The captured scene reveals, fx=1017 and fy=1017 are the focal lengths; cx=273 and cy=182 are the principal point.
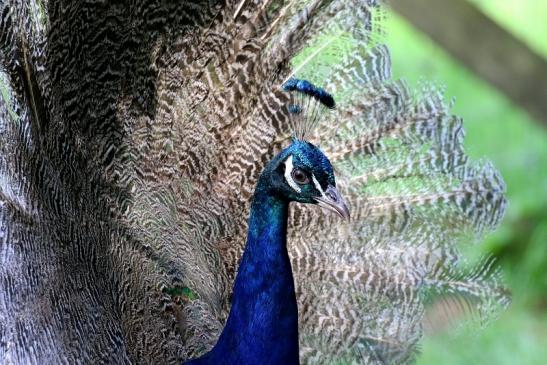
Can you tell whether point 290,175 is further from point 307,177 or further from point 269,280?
point 269,280

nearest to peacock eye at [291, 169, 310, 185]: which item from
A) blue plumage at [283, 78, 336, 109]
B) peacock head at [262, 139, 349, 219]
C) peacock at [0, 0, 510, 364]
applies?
peacock head at [262, 139, 349, 219]

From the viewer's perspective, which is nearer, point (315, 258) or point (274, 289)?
point (274, 289)

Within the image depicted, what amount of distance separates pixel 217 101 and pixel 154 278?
0.38 metres

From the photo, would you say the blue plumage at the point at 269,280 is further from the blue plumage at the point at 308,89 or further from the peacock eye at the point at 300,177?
the blue plumage at the point at 308,89

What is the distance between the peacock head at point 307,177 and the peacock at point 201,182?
0.91 ft

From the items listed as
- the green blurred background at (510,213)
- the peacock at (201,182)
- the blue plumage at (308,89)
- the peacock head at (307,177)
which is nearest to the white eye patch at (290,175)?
the peacock head at (307,177)

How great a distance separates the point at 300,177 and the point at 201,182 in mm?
414

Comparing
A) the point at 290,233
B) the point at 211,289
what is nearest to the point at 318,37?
the point at 290,233

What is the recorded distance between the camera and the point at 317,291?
213 centimetres

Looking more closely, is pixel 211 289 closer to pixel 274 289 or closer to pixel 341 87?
pixel 274 289

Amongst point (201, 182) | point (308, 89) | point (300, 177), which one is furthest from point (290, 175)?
point (201, 182)

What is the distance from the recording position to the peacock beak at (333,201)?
5.53 feet

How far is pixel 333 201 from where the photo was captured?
5.56 ft

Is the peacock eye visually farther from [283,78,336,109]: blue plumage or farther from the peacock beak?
[283,78,336,109]: blue plumage
